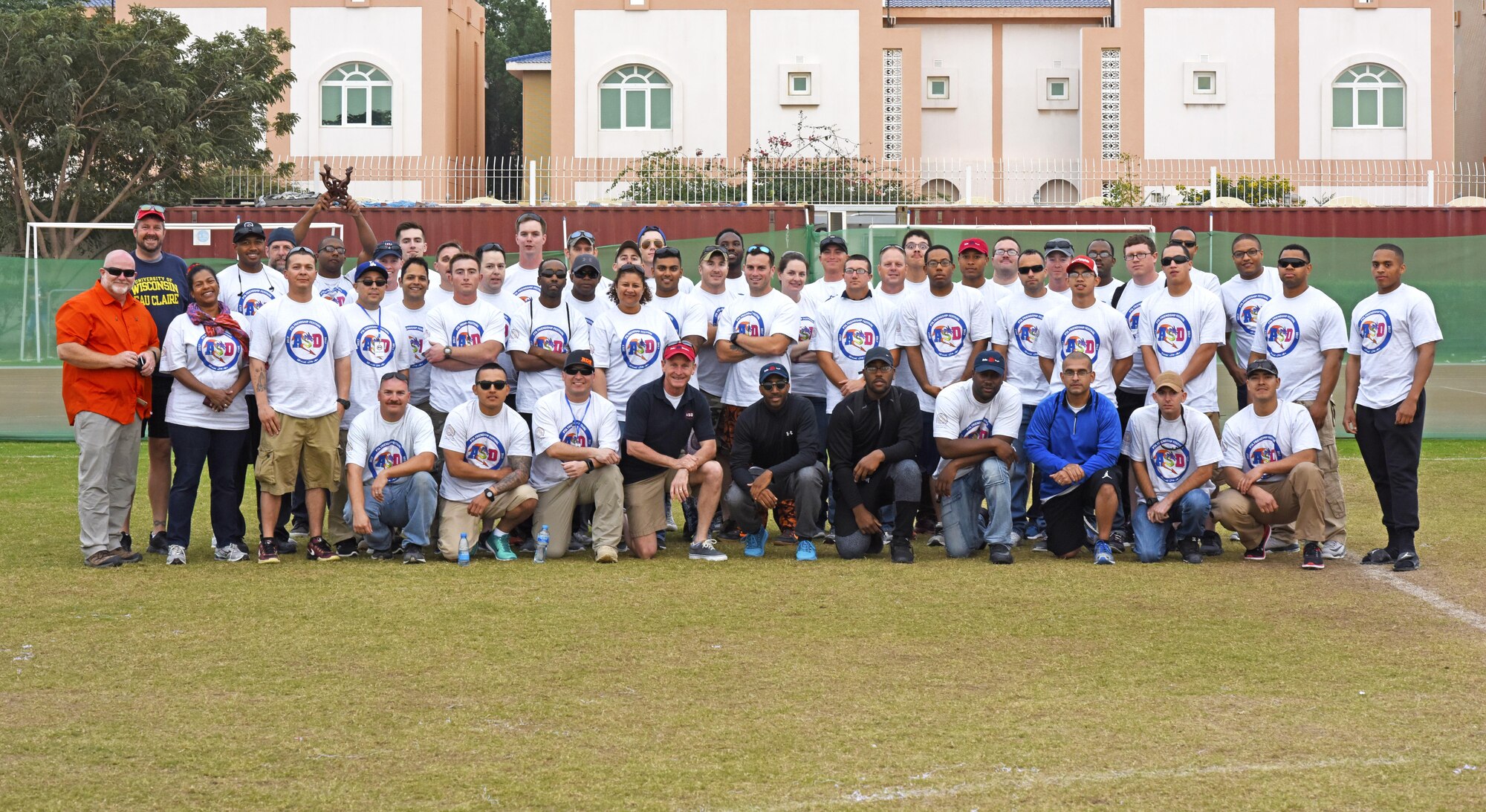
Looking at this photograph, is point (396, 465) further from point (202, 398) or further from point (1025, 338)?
point (1025, 338)

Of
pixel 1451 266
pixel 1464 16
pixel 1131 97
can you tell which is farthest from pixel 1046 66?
pixel 1451 266

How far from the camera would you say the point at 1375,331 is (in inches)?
334

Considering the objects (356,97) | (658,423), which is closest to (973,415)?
(658,423)

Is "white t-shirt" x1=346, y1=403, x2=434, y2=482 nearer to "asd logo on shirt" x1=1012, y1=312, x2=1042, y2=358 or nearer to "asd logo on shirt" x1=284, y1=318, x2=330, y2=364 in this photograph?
"asd logo on shirt" x1=284, y1=318, x2=330, y2=364

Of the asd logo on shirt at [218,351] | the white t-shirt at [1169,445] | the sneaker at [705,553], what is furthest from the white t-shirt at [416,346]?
the white t-shirt at [1169,445]

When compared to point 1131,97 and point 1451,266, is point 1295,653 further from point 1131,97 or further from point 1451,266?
point 1131,97

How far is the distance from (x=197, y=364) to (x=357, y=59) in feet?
103

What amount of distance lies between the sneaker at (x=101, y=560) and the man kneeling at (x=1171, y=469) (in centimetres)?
576

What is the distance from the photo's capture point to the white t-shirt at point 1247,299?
9.28 meters

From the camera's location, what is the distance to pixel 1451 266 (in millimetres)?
15398

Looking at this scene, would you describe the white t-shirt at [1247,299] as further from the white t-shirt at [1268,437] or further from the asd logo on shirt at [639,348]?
the asd logo on shirt at [639,348]

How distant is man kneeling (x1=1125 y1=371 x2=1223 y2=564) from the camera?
337 inches

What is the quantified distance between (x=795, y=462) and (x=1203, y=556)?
2467mm

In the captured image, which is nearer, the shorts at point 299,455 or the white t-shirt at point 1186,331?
the shorts at point 299,455
